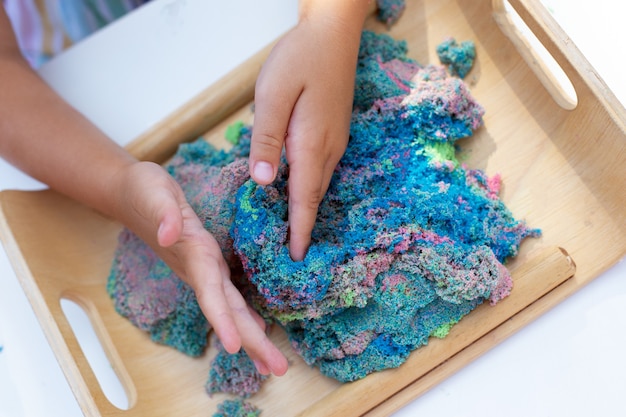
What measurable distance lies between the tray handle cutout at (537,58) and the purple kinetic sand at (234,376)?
44 cm

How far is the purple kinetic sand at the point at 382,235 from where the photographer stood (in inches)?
23.6

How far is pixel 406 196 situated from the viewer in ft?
2.06

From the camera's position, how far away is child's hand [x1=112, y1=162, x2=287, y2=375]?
539mm

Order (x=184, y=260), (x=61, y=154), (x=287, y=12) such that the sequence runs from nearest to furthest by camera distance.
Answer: (x=184, y=260)
(x=61, y=154)
(x=287, y=12)

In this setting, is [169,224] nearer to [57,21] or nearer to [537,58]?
[537,58]

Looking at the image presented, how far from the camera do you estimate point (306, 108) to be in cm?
62

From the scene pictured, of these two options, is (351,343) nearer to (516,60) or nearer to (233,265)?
(233,265)

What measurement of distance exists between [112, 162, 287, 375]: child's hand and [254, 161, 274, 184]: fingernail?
80mm

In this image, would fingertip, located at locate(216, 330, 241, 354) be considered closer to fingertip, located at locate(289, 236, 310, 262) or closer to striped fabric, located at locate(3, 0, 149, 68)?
fingertip, located at locate(289, 236, 310, 262)

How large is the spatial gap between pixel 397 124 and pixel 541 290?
228 millimetres

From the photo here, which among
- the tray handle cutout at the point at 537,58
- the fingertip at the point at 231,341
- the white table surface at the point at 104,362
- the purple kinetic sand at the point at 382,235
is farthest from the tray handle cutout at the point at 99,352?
the tray handle cutout at the point at 537,58

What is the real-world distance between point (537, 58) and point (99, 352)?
0.62 m

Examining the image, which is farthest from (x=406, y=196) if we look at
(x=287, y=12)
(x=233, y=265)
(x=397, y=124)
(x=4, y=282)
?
(x=4, y=282)

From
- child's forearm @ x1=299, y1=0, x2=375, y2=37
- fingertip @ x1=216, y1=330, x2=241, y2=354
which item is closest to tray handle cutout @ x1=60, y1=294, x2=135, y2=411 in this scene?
fingertip @ x1=216, y1=330, x2=241, y2=354
